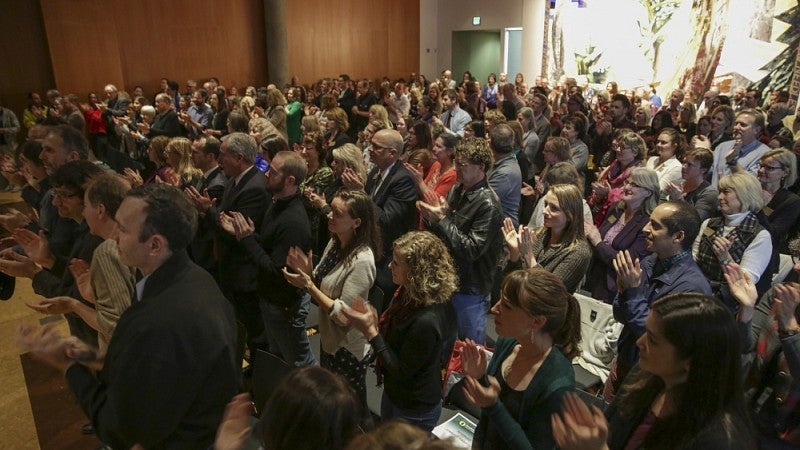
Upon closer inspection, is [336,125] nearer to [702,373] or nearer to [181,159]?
[181,159]

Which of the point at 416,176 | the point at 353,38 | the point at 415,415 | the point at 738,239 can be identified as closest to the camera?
the point at 415,415

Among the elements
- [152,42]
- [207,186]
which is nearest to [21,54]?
[152,42]

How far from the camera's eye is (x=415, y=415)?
2.47 m

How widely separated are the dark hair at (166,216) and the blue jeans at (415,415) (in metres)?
1.23

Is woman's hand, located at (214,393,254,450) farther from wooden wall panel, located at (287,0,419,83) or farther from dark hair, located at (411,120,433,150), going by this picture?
wooden wall panel, located at (287,0,419,83)

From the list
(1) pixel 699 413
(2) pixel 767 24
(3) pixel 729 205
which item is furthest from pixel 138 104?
(2) pixel 767 24

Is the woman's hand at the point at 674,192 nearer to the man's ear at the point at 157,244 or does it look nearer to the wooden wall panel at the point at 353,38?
the man's ear at the point at 157,244

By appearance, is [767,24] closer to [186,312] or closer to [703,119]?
[703,119]

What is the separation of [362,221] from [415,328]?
2.57 ft

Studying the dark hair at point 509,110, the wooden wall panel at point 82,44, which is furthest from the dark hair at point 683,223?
the wooden wall panel at point 82,44

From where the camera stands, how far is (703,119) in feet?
21.4

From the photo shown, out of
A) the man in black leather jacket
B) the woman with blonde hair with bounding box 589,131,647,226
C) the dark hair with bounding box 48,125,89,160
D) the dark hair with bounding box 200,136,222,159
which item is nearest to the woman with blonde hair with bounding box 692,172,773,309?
the woman with blonde hair with bounding box 589,131,647,226

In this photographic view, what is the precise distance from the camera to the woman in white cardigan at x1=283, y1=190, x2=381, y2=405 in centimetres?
280

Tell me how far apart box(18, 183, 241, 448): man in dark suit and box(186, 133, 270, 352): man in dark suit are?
153cm
